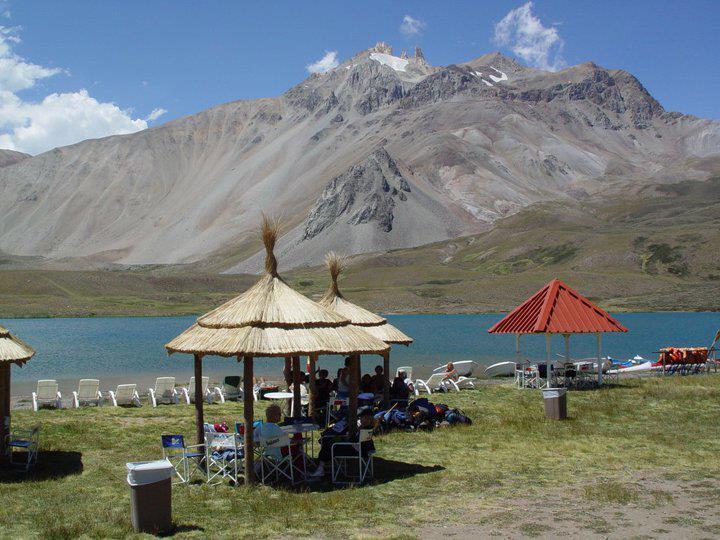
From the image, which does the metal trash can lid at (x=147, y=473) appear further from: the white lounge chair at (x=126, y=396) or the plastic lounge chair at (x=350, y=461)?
the white lounge chair at (x=126, y=396)

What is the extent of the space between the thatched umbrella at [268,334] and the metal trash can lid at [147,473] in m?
2.52

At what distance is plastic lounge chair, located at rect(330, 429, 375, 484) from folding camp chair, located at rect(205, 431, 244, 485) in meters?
1.50

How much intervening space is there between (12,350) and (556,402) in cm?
1103

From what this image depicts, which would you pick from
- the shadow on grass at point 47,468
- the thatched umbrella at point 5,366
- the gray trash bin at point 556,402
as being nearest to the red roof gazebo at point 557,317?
the gray trash bin at point 556,402

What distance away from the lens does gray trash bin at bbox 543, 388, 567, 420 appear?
16.8 m

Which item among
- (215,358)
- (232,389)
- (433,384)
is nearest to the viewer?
(232,389)

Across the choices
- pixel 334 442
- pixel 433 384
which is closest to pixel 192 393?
pixel 433 384

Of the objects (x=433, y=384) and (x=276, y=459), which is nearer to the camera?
(x=276, y=459)

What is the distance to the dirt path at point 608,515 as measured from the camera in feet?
28.6

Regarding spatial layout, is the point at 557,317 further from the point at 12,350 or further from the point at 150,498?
the point at 150,498

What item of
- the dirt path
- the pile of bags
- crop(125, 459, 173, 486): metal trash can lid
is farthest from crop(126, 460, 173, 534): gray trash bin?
the pile of bags

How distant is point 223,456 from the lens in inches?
485

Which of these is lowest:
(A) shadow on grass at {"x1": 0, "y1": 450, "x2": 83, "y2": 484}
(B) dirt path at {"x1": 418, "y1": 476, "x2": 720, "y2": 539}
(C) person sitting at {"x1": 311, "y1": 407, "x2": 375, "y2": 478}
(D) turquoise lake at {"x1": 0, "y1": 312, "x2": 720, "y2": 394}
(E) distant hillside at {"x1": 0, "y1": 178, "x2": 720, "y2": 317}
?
(B) dirt path at {"x1": 418, "y1": 476, "x2": 720, "y2": 539}

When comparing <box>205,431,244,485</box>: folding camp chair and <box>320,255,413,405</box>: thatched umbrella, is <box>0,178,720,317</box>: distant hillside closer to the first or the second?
<box>320,255,413,405</box>: thatched umbrella
